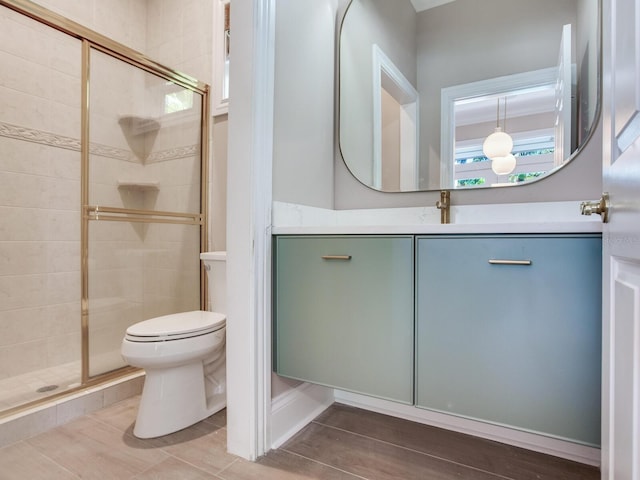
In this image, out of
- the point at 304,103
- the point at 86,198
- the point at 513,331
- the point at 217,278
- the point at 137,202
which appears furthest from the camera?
the point at 137,202

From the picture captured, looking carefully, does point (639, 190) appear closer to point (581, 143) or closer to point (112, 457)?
point (581, 143)

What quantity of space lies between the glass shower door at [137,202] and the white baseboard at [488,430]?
1.33 m

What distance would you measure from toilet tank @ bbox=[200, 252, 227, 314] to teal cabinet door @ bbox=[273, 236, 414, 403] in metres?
0.48

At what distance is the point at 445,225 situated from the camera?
110 centimetres

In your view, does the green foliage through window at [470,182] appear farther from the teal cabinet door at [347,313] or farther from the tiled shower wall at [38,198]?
the tiled shower wall at [38,198]

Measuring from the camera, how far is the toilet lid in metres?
1.44

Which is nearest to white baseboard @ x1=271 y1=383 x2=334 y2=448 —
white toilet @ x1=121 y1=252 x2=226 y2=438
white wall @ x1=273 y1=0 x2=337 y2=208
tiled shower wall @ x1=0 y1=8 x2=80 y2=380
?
white toilet @ x1=121 y1=252 x2=226 y2=438

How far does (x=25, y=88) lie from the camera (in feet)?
6.64

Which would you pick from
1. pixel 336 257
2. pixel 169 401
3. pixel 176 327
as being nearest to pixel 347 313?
pixel 336 257

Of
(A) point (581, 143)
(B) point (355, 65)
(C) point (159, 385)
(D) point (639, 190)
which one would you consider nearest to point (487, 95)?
(A) point (581, 143)

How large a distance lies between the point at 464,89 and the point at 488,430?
1.46 metres

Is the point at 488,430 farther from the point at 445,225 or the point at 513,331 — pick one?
the point at 445,225

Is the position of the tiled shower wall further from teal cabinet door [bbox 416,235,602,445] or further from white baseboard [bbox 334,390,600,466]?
teal cabinet door [bbox 416,235,602,445]

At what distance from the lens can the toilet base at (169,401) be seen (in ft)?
4.83
